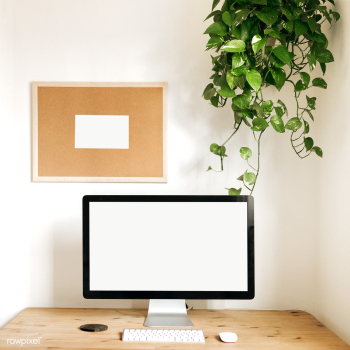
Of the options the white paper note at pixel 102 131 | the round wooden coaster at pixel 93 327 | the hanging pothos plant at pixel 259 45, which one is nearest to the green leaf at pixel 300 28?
the hanging pothos plant at pixel 259 45

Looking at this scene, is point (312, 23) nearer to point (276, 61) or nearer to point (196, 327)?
point (276, 61)

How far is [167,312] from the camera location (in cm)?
132

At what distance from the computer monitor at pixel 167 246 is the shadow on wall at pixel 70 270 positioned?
257 mm

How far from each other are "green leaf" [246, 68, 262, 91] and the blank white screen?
1.32 ft

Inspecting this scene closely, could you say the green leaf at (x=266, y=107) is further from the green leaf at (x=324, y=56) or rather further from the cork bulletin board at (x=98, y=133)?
the cork bulletin board at (x=98, y=133)

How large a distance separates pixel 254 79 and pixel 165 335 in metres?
0.87

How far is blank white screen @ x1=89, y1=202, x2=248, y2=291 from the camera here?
128cm

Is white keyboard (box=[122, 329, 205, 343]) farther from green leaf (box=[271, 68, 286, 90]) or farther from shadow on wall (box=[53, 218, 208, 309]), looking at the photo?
green leaf (box=[271, 68, 286, 90])

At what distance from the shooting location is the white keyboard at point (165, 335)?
115 centimetres

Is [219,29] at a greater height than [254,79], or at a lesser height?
greater

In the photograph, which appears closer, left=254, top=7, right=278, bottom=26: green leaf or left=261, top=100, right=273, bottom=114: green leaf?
left=254, top=7, right=278, bottom=26: green leaf

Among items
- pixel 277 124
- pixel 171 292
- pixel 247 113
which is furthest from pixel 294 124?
pixel 171 292

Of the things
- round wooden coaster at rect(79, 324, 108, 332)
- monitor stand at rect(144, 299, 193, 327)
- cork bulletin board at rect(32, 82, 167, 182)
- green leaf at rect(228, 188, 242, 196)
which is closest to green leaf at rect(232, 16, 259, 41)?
cork bulletin board at rect(32, 82, 167, 182)

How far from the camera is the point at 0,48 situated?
1465mm
